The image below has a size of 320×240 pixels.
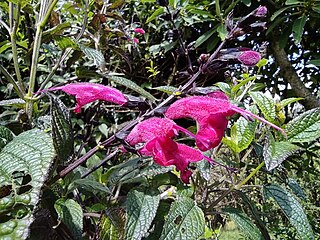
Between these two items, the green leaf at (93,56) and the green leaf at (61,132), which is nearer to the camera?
the green leaf at (61,132)

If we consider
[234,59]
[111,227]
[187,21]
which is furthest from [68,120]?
[187,21]

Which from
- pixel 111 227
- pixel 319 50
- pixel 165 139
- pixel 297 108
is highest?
pixel 165 139

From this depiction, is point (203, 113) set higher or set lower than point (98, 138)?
higher

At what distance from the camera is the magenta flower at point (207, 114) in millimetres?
459

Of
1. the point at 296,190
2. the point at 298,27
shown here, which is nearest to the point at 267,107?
the point at 296,190

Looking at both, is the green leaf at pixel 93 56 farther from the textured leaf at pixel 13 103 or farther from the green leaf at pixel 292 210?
the green leaf at pixel 292 210

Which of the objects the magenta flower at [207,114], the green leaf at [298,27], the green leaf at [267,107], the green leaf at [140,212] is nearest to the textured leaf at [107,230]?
the green leaf at [140,212]

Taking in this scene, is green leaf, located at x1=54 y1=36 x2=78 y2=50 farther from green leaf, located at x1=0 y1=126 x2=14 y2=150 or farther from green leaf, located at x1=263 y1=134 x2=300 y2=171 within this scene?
green leaf, located at x1=263 y1=134 x2=300 y2=171

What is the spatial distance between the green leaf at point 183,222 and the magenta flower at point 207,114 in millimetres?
80

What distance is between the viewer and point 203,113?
49 centimetres

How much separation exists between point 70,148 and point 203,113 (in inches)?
7.3

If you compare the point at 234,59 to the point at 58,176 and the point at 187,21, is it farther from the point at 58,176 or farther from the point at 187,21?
the point at 187,21

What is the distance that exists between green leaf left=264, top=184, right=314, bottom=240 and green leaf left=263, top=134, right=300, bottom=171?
0.27 feet

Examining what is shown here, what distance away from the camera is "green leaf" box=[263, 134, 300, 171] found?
438 millimetres
